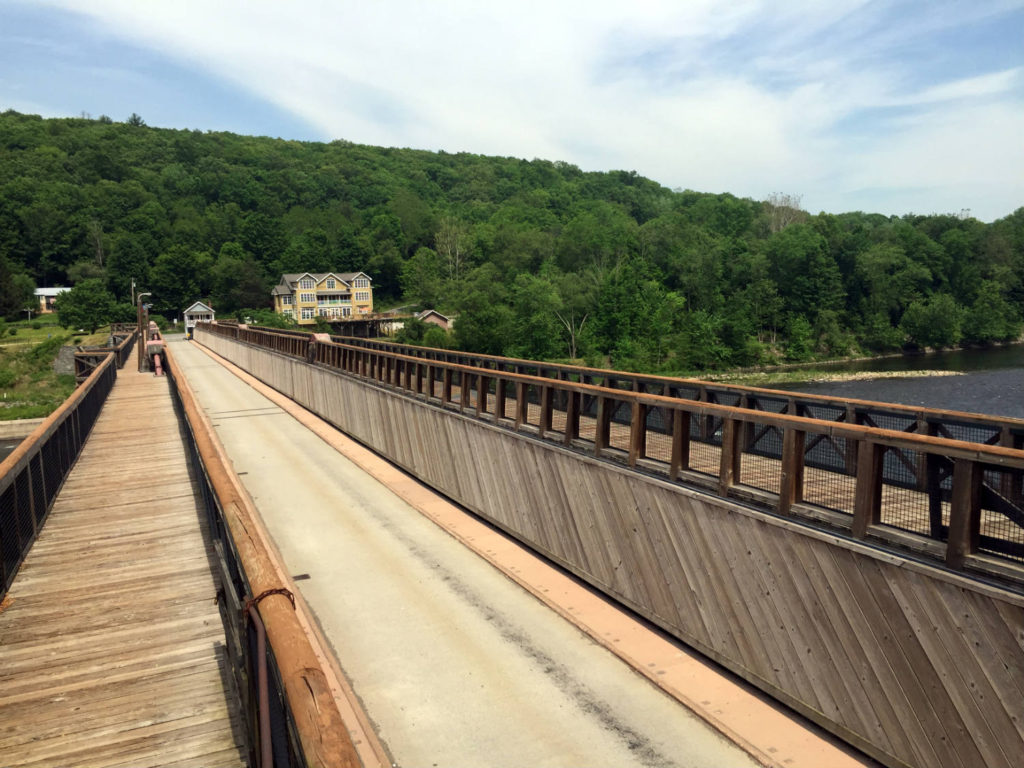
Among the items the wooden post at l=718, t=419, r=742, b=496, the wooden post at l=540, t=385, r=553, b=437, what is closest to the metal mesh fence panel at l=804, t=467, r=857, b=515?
the wooden post at l=718, t=419, r=742, b=496

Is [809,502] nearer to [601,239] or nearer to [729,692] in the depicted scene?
[729,692]

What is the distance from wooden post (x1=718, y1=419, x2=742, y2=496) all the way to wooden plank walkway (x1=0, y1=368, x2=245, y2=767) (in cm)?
479

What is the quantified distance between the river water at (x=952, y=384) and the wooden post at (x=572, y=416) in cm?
3304

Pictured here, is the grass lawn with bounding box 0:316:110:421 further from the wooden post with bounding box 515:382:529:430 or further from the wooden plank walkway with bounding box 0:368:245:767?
the wooden post with bounding box 515:382:529:430

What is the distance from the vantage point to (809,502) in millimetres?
6562

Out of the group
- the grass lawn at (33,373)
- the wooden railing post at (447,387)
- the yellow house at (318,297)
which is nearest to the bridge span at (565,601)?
the wooden railing post at (447,387)

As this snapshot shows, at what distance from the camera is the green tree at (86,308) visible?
313 ft

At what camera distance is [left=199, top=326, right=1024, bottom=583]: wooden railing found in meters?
5.16

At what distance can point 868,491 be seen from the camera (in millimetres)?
5855

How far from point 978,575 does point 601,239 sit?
4583 inches

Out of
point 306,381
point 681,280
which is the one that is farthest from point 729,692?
point 681,280

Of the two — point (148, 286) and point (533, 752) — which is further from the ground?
point (148, 286)

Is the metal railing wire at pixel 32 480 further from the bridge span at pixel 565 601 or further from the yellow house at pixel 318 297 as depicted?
the yellow house at pixel 318 297

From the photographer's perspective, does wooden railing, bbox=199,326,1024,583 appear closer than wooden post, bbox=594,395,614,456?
Yes
